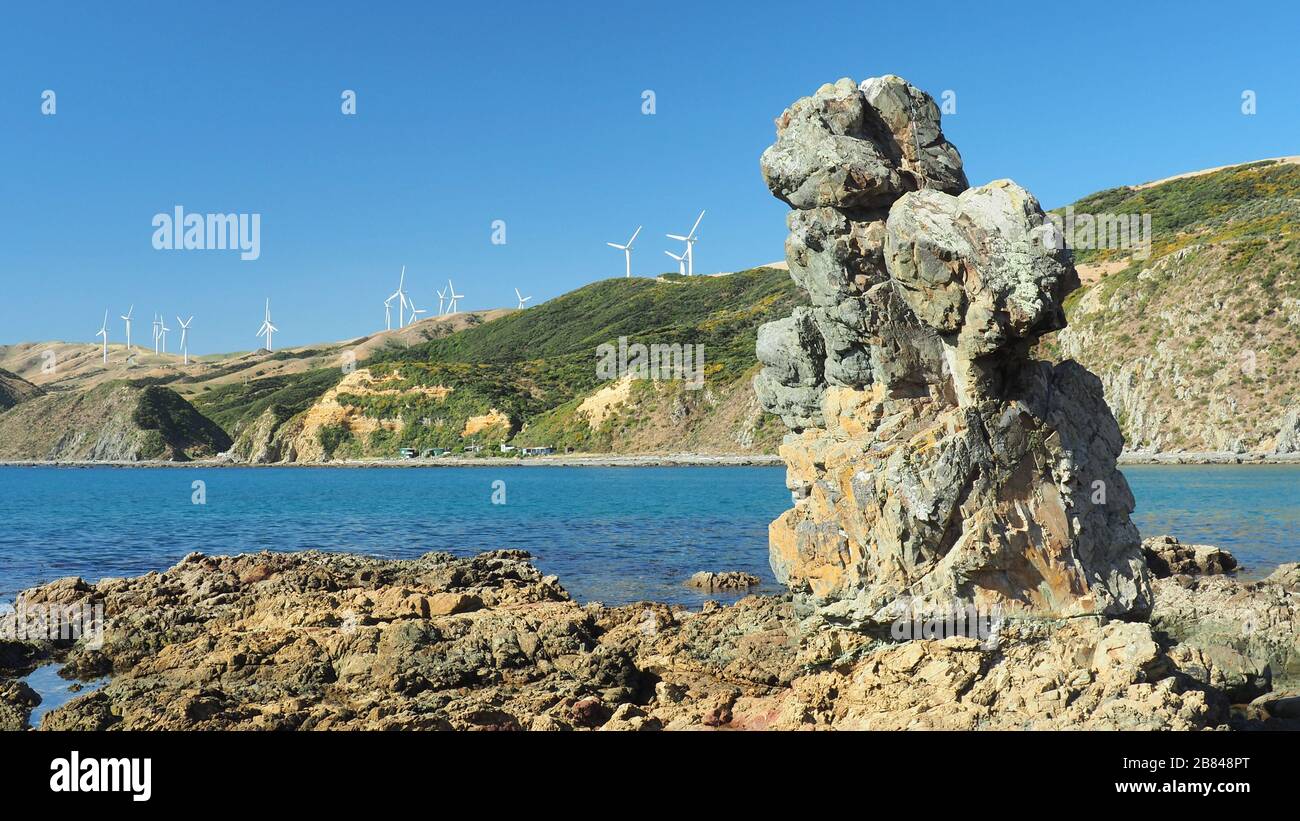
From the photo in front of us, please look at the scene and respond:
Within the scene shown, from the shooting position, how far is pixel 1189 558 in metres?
25.4

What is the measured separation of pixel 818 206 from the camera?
49.2ft

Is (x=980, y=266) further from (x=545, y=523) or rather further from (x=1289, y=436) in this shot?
(x=1289, y=436)

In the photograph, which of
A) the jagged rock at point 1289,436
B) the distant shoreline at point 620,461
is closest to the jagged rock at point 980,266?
the distant shoreline at point 620,461

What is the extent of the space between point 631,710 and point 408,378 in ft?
448

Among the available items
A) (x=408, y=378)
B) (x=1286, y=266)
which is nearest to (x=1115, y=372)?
(x=1286, y=266)

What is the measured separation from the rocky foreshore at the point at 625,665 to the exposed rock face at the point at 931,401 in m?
0.90

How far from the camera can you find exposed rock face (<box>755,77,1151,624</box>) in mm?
11633

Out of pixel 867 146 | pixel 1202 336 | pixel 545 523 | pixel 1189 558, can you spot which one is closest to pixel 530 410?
pixel 1202 336

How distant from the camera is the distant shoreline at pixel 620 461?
245 ft

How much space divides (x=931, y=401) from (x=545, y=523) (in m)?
33.7

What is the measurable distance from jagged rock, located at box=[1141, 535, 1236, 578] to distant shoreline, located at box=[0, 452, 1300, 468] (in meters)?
54.2

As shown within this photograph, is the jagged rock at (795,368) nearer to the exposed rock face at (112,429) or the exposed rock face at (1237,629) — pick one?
the exposed rock face at (1237,629)

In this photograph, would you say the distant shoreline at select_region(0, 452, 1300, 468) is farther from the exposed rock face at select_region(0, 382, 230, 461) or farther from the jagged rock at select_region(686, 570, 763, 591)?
the jagged rock at select_region(686, 570, 763, 591)

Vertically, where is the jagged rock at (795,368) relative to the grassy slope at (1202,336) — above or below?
below
